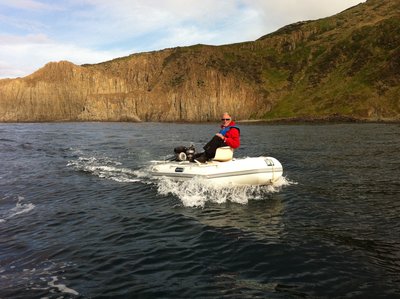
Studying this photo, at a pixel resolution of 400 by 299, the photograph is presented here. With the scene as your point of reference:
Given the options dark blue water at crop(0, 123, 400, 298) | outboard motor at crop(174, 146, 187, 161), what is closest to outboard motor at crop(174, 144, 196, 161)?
outboard motor at crop(174, 146, 187, 161)

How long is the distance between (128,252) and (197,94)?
121680 mm

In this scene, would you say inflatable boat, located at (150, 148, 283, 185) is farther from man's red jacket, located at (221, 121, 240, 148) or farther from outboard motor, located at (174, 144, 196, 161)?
outboard motor, located at (174, 144, 196, 161)

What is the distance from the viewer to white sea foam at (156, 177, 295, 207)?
47.6 ft

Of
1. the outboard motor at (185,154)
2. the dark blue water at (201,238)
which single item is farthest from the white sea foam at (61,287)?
the outboard motor at (185,154)

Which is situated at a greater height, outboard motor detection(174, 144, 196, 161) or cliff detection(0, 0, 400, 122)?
cliff detection(0, 0, 400, 122)

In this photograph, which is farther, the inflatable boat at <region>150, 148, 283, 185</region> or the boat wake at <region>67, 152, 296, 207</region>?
the inflatable boat at <region>150, 148, 283, 185</region>

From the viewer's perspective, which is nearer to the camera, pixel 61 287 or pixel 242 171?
pixel 61 287

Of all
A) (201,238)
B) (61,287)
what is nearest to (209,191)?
(201,238)

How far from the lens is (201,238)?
1037cm

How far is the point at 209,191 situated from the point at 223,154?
1816mm

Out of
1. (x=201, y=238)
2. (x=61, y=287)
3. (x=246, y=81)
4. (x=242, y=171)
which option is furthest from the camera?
(x=246, y=81)

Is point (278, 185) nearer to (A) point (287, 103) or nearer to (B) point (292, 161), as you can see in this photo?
(B) point (292, 161)

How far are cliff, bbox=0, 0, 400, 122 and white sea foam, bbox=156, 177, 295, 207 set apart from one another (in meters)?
81.5

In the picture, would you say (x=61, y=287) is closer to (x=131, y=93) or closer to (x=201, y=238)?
(x=201, y=238)
